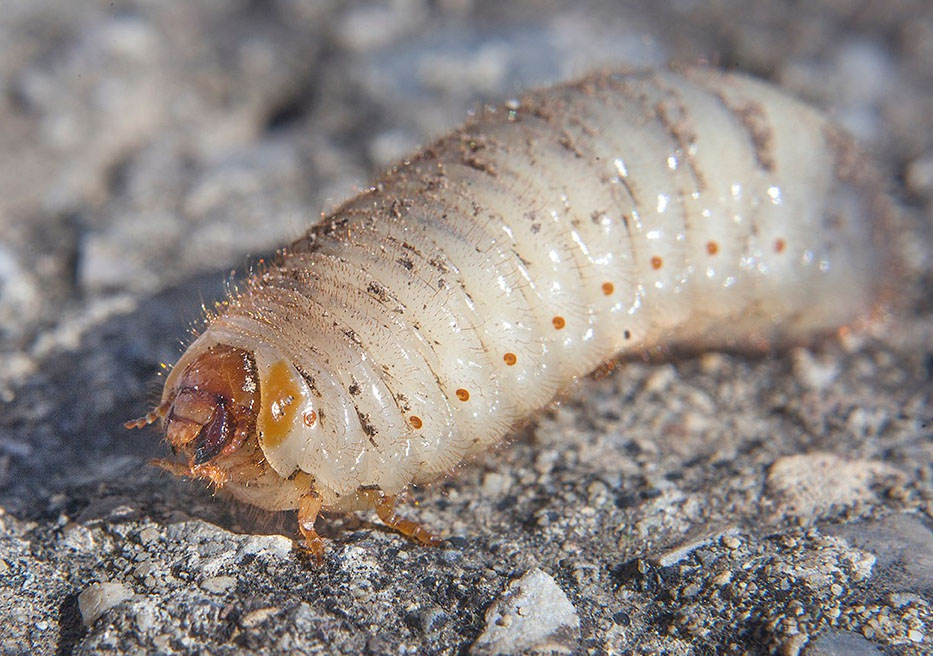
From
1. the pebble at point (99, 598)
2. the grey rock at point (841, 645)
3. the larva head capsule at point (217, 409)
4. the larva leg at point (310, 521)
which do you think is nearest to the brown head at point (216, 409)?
the larva head capsule at point (217, 409)

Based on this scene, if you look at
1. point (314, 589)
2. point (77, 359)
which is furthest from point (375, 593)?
point (77, 359)

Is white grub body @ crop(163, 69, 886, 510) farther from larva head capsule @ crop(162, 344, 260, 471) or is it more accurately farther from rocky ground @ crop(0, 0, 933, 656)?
rocky ground @ crop(0, 0, 933, 656)

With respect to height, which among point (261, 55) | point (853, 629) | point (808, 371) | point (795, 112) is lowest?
point (853, 629)

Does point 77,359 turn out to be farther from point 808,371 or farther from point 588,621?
point 808,371

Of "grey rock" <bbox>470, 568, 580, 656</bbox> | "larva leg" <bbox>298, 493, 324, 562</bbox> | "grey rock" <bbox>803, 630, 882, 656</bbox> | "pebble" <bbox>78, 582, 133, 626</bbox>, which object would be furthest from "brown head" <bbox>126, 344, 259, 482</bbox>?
"grey rock" <bbox>803, 630, 882, 656</bbox>

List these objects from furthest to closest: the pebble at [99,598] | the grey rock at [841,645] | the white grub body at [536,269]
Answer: the white grub body at [536,269] → the pebble at [99,598] → the grey rock at [841,645]

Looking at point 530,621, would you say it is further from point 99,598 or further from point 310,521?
point 99,598

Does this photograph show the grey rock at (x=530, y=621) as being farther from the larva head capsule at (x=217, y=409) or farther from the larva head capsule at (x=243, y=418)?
the larva head capsule at (x=217, y=409)
